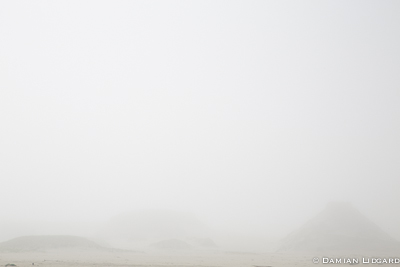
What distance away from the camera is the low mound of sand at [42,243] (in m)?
40.0

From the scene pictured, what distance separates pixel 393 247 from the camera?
149ft

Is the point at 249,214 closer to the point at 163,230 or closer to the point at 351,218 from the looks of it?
the point at 163,230

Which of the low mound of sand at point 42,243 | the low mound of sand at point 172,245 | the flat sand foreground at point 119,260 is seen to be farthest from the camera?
the low mound of sand at point 172,245

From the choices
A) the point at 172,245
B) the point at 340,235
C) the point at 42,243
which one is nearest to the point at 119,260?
the point at 42,243

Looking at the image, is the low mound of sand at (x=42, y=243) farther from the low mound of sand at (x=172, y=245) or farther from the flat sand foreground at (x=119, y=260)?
the low mound of sand at (x=172, y=245)

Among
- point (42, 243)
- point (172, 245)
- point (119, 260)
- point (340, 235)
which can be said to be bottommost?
point (172, 245)

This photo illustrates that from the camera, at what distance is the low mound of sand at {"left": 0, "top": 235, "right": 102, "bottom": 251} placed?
131 ft

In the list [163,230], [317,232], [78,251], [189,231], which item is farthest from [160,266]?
[189,231]

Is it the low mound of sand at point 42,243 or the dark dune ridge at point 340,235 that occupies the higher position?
the dark dune ridge at point 340,235

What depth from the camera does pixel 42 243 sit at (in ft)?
138

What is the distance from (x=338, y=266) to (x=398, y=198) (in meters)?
203

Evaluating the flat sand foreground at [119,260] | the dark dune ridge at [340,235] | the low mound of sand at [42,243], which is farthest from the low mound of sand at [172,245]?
the dark dune ridge at [340,235]

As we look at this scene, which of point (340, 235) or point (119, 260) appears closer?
point (119, 260)

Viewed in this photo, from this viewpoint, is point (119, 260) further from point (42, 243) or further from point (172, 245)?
point (172, 245)
